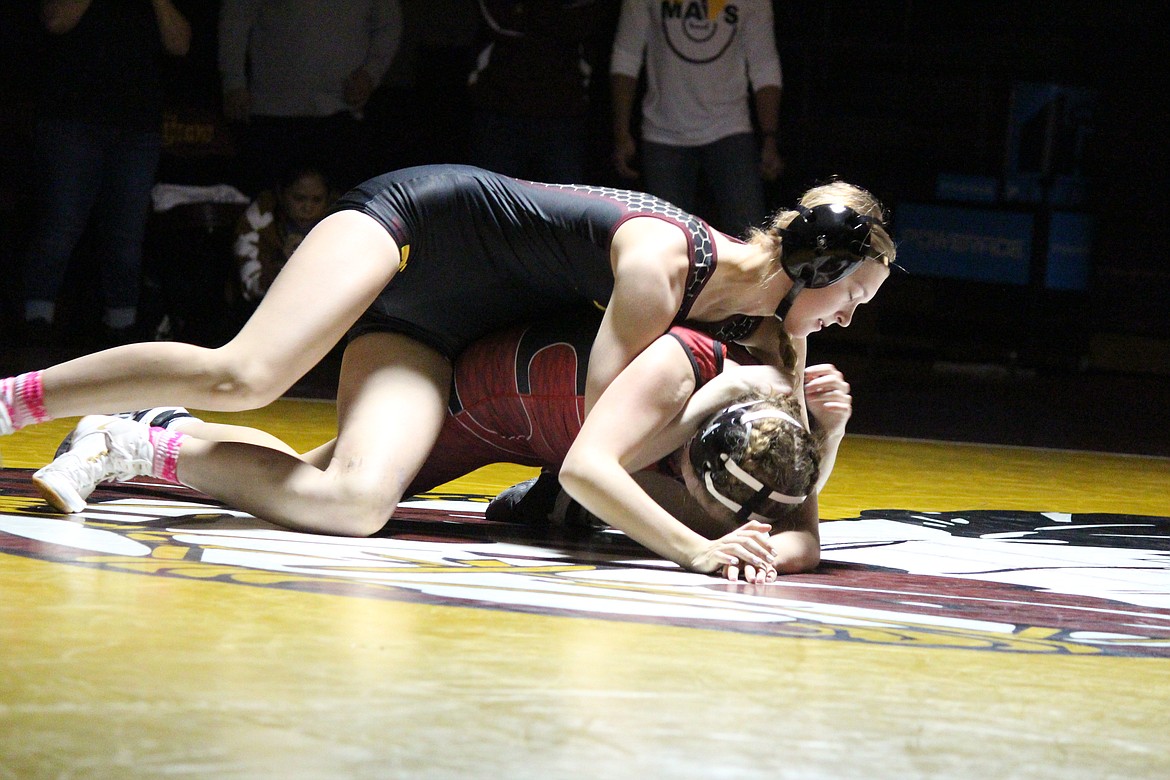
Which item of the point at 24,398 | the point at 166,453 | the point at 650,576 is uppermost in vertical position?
the point at 24,398

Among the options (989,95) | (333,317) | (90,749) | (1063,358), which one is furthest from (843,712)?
(989,95)

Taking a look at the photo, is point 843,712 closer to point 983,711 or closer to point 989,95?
point 983,711

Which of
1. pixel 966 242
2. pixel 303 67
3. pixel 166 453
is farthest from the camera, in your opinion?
pixel 966 242

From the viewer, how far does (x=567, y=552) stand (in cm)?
262

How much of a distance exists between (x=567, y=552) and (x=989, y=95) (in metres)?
7.17

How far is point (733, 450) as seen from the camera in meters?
2.40

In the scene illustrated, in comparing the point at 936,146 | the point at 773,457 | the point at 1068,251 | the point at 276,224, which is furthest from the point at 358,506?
the point at 936,146

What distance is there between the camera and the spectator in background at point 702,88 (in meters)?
5.57

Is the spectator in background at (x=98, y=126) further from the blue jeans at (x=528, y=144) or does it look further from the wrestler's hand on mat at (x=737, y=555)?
the wrestler's hand on mat at (x=737, y=555)

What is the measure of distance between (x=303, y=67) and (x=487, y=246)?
324 cm

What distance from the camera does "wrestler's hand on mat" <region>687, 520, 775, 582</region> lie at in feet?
7.72

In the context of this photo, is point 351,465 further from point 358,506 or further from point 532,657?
point 532,657

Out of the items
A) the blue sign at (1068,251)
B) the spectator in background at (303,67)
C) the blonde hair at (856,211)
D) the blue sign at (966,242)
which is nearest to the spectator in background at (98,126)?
the spectator in background at (303,67)

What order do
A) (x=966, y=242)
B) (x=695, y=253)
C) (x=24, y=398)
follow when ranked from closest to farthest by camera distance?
(x=24, y=398) < (x=695, y=253) < (x=966, y=242)
